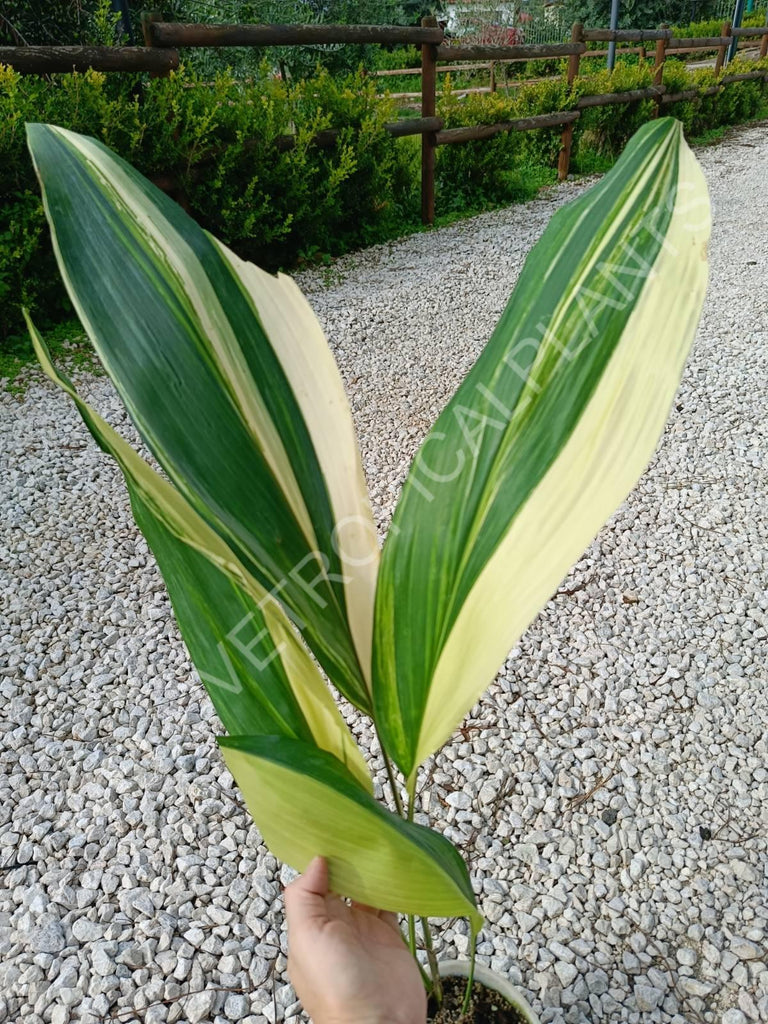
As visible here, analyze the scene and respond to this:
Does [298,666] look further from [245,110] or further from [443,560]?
[245,110]

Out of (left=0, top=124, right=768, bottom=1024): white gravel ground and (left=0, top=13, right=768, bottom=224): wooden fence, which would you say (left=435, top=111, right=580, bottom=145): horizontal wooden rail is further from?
(left=0, top=124, right=768, bottom=1024): white gravel ground

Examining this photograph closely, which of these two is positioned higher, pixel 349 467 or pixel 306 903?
pixel 349 467

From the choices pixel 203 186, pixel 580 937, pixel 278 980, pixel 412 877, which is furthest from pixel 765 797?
pixel 203 186

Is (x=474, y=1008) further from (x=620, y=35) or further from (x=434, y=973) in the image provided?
(x=620, y=35)

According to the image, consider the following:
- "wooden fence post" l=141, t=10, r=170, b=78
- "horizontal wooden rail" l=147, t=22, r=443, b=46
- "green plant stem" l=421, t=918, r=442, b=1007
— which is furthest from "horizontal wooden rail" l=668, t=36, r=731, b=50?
"green plant stem" l=421, t=918, r=442, b=1007

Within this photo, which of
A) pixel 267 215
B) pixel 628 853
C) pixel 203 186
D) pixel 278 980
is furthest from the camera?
pixel 267 215

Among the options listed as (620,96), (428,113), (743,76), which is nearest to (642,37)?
(620,96)
